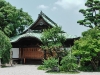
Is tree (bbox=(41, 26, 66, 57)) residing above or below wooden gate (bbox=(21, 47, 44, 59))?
above

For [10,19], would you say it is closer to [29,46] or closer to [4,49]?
[29,46]

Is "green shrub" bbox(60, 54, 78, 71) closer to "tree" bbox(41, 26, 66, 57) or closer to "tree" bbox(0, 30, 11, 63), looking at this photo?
"tree" bbox(41, 26, 66, 57)

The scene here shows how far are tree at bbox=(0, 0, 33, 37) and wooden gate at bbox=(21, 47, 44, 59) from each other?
12.6 feet

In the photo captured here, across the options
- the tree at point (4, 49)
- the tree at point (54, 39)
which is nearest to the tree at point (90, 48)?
the tree at point (54, 39)

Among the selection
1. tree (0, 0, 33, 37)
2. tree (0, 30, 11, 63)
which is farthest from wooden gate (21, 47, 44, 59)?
tree (0, 30, 11, 63)

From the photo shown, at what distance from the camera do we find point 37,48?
27.6 m

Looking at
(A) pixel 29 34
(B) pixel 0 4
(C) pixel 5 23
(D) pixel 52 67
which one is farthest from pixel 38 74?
(B) pixel 0 4

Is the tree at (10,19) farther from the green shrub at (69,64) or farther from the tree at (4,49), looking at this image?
the green shrub at (69,64)

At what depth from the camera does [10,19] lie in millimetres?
30125

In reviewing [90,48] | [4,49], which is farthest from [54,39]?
[4,49]

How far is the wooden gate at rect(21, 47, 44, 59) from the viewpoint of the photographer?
2769 centimetres

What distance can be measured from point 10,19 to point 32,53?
5914 millimetres

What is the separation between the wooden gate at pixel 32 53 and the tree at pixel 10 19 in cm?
385

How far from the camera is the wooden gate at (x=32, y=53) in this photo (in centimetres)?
2769
